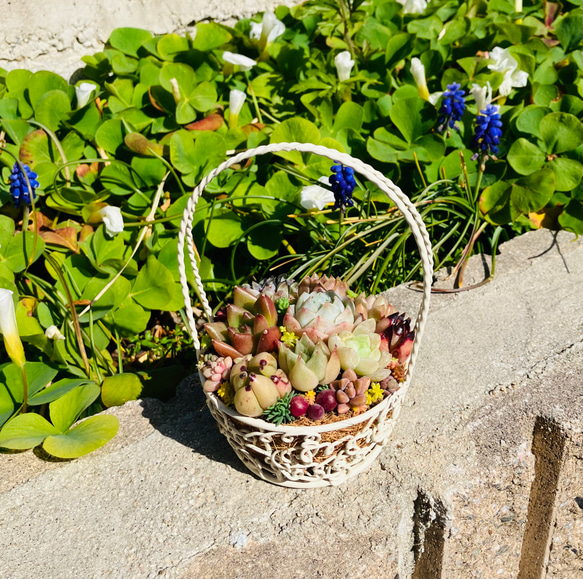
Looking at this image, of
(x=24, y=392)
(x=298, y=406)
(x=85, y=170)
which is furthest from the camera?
(x=85, y=170)

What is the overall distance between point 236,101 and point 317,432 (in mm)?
1087

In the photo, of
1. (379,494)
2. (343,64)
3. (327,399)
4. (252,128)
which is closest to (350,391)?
(327,399)

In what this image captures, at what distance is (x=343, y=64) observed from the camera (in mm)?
1759

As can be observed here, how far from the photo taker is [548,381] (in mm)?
1274

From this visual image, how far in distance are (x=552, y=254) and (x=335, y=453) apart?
101cm

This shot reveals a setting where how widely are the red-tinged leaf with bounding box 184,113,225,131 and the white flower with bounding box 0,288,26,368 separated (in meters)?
0.81

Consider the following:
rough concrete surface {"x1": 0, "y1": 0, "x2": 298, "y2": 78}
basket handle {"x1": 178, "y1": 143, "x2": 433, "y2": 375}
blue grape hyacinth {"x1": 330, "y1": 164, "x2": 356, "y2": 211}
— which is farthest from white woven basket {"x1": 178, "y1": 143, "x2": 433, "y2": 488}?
rough concrete surface {"x1": 0, "y1": 0, "x2": 298, "y2": 78}

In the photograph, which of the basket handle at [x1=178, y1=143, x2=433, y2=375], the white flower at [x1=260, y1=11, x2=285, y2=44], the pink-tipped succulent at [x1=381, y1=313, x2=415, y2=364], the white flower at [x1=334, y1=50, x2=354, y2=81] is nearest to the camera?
the basket handle at [x1=178, y1=143, x2=433, y2=375]

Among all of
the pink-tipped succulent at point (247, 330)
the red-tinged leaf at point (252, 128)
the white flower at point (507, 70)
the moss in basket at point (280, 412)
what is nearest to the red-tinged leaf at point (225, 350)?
the pink-tipped succulent at point (247, 330)

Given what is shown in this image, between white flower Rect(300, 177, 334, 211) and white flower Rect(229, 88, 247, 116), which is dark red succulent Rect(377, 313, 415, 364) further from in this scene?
white flower Rect(229, 88, 247, 116)

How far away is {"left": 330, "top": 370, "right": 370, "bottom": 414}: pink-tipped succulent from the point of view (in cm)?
95

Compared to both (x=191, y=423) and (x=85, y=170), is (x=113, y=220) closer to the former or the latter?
(x=85, y=170)

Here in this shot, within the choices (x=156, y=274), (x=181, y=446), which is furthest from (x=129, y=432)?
(x=156, y=274)

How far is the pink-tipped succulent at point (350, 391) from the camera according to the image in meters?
0.95
